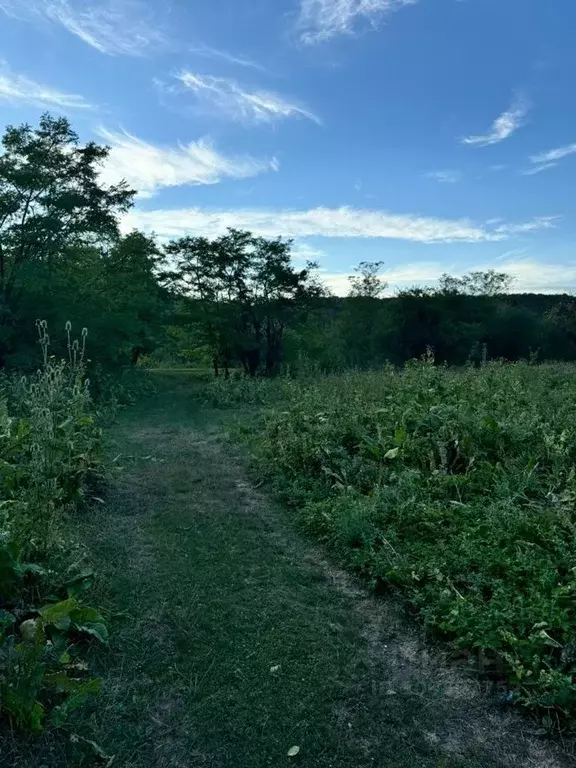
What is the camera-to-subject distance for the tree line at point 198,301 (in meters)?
11.4

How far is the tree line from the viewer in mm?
11367

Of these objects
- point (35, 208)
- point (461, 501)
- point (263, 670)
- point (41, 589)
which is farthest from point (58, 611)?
point (35, 208)

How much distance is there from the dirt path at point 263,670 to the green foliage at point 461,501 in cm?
21

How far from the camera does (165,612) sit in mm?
2688

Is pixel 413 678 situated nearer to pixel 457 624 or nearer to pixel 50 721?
pixel 457 624

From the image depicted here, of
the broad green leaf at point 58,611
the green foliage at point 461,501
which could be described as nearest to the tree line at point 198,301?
the green foliage at point 461,501

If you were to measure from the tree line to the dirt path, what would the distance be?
21.8ft

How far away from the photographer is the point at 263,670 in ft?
7.56

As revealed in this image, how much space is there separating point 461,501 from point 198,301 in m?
13.6

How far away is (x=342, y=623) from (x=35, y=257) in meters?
11.2

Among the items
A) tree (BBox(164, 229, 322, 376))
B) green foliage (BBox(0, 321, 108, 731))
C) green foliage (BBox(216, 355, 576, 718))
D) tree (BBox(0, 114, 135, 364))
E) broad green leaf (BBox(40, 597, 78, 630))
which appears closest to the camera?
green foliage (BBox(0, 321, 108, 731))

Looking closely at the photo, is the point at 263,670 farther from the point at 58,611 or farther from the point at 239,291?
the point at 239,291

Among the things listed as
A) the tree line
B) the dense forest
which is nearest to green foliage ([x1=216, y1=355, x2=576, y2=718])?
the dense forest

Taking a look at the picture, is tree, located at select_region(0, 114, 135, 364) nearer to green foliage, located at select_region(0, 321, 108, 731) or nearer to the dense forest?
the dense forest
